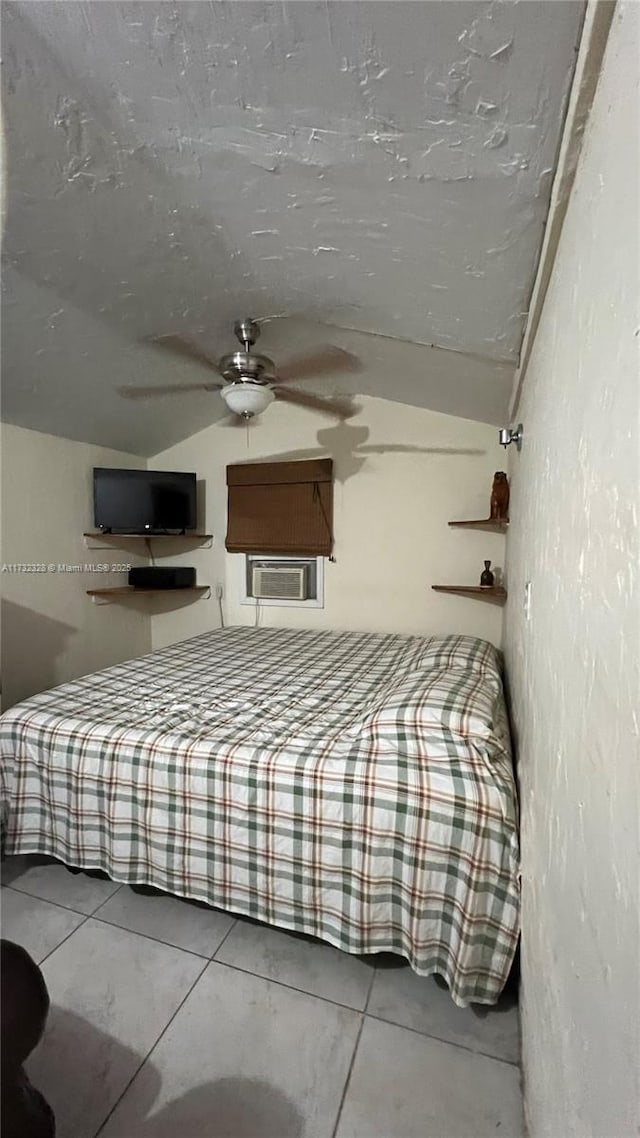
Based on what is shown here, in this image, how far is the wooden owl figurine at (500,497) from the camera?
2.49 metres

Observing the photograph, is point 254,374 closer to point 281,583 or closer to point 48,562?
point 281,583

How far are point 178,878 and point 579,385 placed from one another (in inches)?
66.8

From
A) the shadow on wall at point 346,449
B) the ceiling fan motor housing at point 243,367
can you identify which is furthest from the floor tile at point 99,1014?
the shadow on wall at point 346,449

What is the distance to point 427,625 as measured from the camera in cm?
307

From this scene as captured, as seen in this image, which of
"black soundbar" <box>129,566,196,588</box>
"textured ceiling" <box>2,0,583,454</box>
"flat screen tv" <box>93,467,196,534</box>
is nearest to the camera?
"textured ceiling" <box>2,0,583,454</box>

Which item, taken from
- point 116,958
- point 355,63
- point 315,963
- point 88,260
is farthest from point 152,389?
point 315,963

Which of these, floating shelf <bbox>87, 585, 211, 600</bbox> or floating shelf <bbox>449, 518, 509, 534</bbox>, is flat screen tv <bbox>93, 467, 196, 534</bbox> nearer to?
floating shelf <bbox>87, 585, 211, 600</bbox>

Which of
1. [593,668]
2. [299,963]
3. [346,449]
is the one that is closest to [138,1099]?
[299,963]

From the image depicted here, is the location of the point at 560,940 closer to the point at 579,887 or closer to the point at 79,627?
the point at 579,887

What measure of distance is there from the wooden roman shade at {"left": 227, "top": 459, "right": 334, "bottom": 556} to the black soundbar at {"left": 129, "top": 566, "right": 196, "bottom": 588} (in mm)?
438

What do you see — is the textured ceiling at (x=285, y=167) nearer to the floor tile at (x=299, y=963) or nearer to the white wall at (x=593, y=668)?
the white wall at (x=593, y=668)

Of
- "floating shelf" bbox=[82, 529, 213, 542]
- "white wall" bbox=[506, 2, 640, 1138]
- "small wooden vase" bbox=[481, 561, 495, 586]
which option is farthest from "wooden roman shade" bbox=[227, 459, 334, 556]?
"white wall" bbox=[506, 2, 640, 1138]

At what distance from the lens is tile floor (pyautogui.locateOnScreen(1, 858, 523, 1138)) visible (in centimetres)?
99

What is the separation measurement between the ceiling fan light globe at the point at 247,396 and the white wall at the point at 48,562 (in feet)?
5.21
